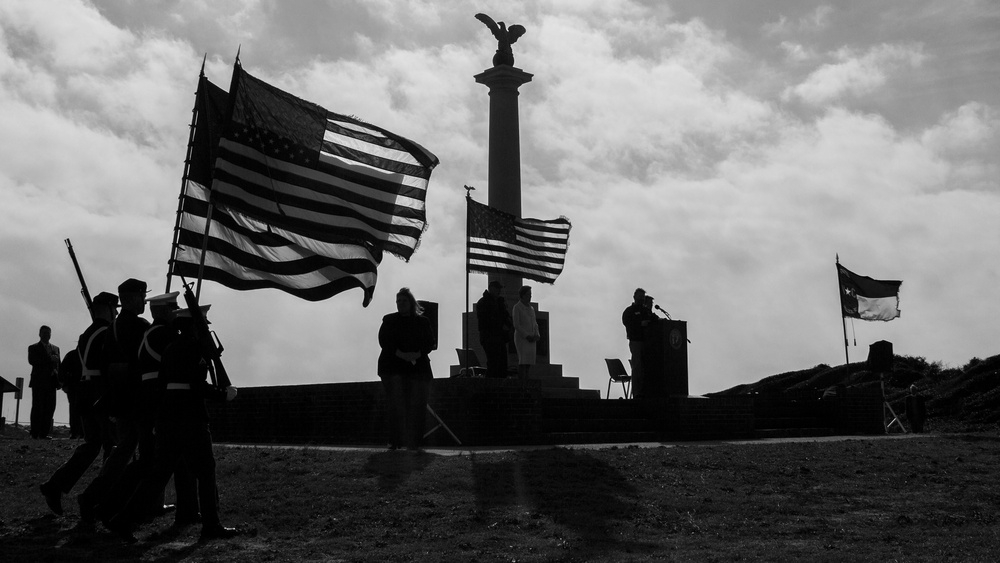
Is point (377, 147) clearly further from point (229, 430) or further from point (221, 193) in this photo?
point (229, 430)

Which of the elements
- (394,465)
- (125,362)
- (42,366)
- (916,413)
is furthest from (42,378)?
(916,413)

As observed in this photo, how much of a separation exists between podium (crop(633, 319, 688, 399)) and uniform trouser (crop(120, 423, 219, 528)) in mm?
10602

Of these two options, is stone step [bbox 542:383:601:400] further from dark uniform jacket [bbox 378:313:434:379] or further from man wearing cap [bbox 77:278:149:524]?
man wearing cap [bbox 77:278:149:524]

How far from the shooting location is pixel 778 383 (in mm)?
34344

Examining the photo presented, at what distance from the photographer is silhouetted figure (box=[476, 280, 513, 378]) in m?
16.6

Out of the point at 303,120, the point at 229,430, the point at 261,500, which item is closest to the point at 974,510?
the point at 261,500

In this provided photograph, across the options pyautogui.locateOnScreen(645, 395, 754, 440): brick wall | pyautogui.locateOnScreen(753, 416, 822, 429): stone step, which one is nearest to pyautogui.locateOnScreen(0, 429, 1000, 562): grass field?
pyautogui.locateOnScreen(645, 395, 754, 440): brick wall

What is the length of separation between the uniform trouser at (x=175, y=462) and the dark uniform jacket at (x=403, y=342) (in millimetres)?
5048

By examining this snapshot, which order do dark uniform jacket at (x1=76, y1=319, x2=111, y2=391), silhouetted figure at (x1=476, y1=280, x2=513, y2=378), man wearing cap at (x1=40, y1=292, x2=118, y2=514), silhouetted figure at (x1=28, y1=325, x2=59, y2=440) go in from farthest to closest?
silhouetted figure at (x1=28, y1=325, x2=59, y2=440) → silhouetted figure at (x1=476, y1=280, x2=513, y2=378) → dark uniform jacket at (x1=76, y1=319, x2=111, y2=391) → man wearing cap at (x1=40, y1=292, x2=118, y2=514)

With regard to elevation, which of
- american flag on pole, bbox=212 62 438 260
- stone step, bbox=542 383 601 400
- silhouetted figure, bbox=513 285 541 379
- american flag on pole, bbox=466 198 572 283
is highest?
american flag on pole, bbox=466 198 572 283

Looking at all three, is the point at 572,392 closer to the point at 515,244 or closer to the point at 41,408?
the point at 515,244

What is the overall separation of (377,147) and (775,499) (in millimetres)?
5067

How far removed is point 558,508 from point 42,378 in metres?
12.3

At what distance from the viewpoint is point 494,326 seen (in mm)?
16594
